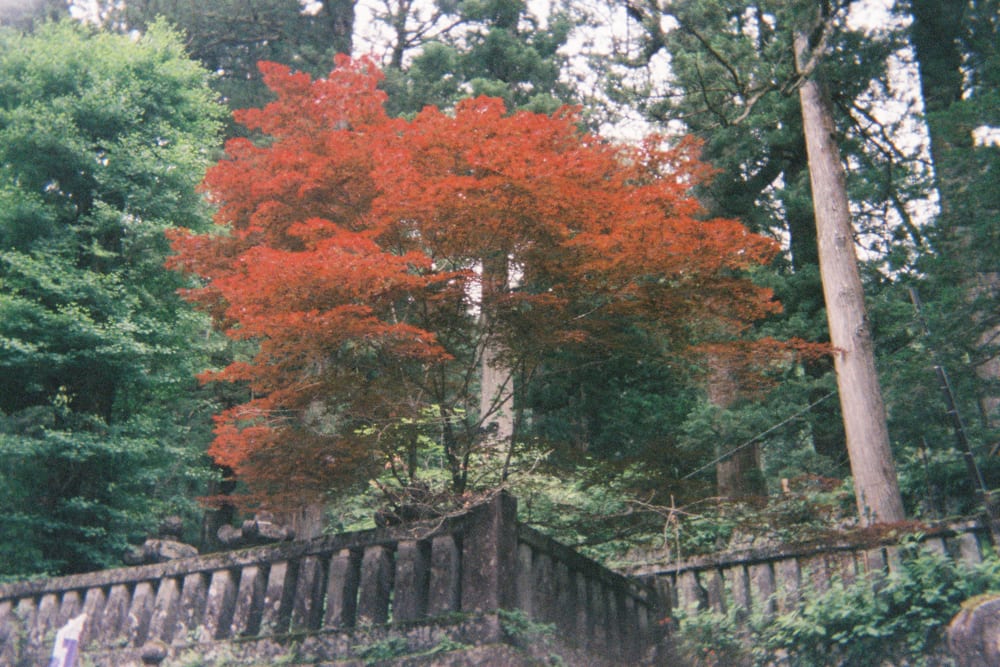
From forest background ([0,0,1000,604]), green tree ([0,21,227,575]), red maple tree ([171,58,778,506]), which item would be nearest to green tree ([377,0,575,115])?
forest background ([0,0,1000,604])

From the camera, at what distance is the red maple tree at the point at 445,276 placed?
533 centimetres

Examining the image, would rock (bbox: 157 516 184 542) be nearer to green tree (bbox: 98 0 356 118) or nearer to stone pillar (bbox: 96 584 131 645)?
stone pillar (bbox: 96 584 131 645)

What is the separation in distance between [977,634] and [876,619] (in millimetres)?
927

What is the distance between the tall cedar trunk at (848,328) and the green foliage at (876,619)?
2255mm

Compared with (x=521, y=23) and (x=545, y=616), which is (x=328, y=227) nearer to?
(x=545, y=616)

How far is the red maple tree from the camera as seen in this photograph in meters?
5.33

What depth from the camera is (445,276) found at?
539cm

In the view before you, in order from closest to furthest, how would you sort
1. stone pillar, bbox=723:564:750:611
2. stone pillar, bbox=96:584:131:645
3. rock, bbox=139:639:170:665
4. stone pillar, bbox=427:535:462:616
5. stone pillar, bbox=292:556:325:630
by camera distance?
stone pillar, bbox=427:535:462:616 < rock, bbox=139:639:170:665 < stone pillar, bbox=292:556:325:630 < stone pillar, bbox=96:584:131:645 < stone pillar, bbox=723:564:750:611

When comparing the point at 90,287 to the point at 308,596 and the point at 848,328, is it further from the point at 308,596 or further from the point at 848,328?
the point at 848,328

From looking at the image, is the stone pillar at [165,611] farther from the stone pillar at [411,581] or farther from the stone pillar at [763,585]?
the stone pillar at [763,585]

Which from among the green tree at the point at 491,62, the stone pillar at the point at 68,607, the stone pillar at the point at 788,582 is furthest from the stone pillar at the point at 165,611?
the green tree at the point at 491,62

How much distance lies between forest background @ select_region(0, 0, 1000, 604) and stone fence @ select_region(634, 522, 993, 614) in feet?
1.49

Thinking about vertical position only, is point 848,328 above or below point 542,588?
above

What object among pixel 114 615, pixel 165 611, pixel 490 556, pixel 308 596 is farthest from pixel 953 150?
pixel 114 615
